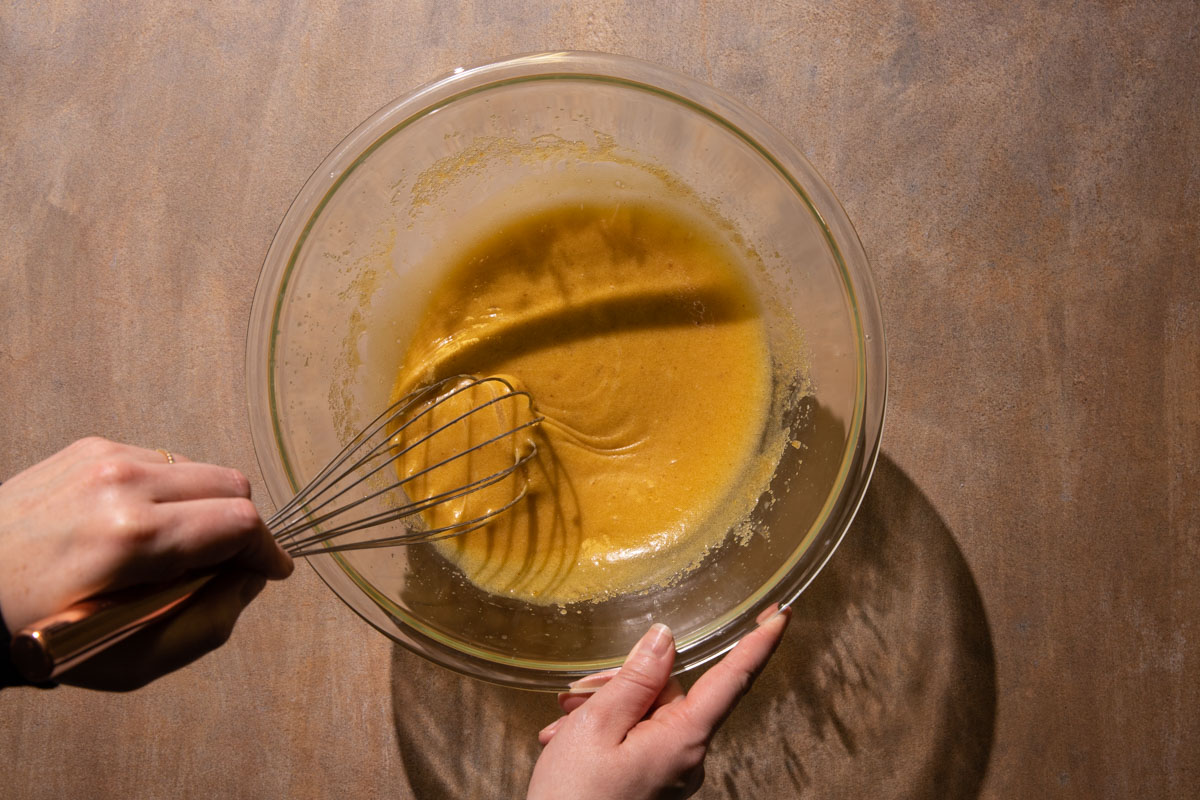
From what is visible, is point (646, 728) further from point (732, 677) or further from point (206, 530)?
point (206, 530)

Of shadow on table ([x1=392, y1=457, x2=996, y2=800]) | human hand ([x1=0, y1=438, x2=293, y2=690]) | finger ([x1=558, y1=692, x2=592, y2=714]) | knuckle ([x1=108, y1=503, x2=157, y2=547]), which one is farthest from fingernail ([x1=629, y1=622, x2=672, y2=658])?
knuckle ([x1=108, y1=503, x2=157, y2=547])

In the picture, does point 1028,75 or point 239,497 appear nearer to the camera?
point 239,497

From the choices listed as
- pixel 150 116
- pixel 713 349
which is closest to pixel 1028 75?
pixel 713 349

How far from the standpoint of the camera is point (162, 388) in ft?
4.09

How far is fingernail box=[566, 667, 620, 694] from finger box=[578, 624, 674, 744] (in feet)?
0.09

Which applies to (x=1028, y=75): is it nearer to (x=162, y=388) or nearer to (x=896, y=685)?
(x=896, y=685)

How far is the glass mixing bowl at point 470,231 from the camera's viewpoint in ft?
3.59

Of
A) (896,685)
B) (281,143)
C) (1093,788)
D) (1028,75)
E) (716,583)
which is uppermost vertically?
(281,143)

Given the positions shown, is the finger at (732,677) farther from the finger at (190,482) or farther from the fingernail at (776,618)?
the finger at (190,482)

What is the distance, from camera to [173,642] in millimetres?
850

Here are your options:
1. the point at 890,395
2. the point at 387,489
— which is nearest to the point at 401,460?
the point at 387,489

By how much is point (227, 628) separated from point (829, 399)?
90 cm

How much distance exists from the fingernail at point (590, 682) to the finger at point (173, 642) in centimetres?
47

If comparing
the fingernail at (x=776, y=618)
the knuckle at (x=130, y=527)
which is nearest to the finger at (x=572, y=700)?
the fingernail at (x=776, y=618)
